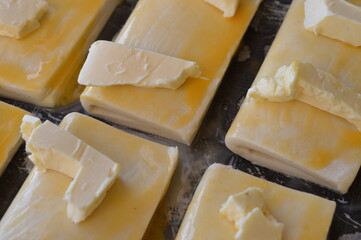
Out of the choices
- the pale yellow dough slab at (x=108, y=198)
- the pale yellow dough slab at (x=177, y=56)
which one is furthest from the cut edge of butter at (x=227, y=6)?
the pale yellow dough slab at (x=108, y=198)

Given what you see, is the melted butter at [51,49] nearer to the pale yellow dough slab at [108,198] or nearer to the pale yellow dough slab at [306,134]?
the pale yellow dough slab at [108,198]

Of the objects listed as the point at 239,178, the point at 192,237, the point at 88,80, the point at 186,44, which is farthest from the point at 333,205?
the point at 88,80

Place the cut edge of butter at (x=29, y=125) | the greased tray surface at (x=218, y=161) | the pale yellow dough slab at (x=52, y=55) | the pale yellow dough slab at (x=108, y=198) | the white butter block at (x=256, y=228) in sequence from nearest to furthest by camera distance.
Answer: the white butter block at (x=256, y=228)
the pale yellow dough slab at (x=108, y=198)
the cut edge of butter at (x=29, y=125)
the greased tray surface at (x=218, y=161)
the pale yellow dough slab at (x=52, y=55)

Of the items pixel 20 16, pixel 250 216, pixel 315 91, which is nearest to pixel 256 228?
pixel 250 216

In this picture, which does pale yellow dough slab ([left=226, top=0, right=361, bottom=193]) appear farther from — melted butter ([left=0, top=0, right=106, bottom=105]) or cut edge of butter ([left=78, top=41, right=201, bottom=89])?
melted butter ([left=0, top=0, right=106, bottom=105])

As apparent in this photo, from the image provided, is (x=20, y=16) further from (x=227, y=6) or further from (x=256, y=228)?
(x=256, y=228)

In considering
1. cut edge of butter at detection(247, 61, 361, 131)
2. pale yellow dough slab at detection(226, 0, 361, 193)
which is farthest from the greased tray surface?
cut edge of butter at detection(247, 61, 361, 131)

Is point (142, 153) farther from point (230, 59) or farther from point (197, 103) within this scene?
point (230, 59)
